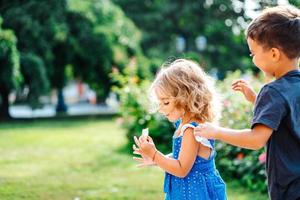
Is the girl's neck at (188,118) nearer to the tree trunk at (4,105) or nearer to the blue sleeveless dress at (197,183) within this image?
the blue sleeveless dress at (197,183)

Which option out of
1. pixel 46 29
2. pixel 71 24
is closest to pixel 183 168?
pixel 46 29

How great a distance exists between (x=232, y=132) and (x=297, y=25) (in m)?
0.54

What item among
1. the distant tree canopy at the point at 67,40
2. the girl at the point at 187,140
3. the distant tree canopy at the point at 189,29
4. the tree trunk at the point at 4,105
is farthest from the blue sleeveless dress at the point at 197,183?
the distant tree canopy at the point at 189,29

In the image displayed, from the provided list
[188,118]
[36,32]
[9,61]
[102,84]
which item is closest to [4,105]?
[36,32]

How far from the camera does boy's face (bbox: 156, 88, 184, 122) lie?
2799mm

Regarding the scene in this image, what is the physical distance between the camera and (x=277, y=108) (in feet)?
7.43

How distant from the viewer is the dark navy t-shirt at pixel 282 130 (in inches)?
89.5

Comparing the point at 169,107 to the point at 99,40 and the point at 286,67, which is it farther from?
the point at 99,40

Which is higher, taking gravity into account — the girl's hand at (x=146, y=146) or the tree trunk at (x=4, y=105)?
the girl's hand at (x=146, y=146)

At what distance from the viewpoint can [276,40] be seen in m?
2.32

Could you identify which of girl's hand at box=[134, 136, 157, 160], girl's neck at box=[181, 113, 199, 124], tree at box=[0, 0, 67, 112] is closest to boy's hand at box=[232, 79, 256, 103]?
girl's neck at box=[181, 113, 199, 124]

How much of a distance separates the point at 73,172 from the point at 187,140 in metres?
4.37

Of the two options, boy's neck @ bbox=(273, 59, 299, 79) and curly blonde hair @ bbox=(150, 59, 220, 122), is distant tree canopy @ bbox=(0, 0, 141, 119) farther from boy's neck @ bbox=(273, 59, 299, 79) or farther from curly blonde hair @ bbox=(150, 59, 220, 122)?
boy's neck @ bbox=(273, 59, 299, 79)

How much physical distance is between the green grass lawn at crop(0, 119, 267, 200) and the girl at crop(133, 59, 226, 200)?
8.37 ft
